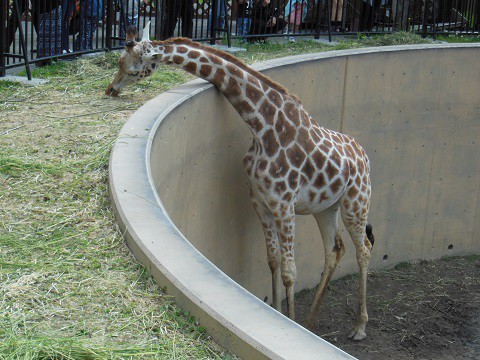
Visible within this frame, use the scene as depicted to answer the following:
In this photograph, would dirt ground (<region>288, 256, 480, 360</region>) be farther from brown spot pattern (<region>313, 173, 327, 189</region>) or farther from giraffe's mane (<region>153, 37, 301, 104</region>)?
giraffe's mane (<region>153, 37, 301, 104</region>)

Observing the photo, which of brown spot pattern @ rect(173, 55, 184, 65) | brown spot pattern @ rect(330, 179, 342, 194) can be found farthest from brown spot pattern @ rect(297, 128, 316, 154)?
brown spot pattern @ rect(173, 55, 184, 65)

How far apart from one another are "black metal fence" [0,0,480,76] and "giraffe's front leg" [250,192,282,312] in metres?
3.25

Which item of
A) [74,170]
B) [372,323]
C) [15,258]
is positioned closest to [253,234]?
[372,323]

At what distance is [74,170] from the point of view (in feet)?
20.6

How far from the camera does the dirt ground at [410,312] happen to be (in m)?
9.55

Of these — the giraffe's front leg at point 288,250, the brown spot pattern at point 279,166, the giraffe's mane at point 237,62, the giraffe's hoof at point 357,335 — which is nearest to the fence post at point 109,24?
the giraffe's mane at point 237,62

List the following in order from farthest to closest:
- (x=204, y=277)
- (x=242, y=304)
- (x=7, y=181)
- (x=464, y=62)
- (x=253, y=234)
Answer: (x=464, y=62) → (x=253, y=234) → (x=7, y=181) → (x=204, y=277) → (x=242, y=304)

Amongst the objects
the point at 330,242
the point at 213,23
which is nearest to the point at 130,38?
the point at 330,242

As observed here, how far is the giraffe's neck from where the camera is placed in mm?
7855

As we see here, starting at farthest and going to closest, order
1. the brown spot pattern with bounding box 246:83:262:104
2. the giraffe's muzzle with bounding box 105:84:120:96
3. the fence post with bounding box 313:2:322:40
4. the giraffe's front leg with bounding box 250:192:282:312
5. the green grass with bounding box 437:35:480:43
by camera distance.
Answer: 1. the green grass with bounding box 437:35:480:43
2. the fence post with bounding box 313:2:322:40
3. the giraffe's muzzle with bounding box 105:84:120:96
4. the giraffe's front leg with bounding box 250:192:282:312
5. the brown spot pattern with bounding box 246:83:262:104

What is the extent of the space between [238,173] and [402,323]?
117 inches

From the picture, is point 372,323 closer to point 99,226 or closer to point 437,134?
point 437,134

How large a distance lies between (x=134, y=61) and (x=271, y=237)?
2188 mm

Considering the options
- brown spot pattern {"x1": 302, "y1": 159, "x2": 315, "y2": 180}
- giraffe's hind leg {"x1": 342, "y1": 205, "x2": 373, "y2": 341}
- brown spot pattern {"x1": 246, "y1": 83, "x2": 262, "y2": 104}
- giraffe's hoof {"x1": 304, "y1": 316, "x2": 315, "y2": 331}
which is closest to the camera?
brown spot pattern {"x1": 246, "y1": 83, "x2": 262, "y2": 104}
